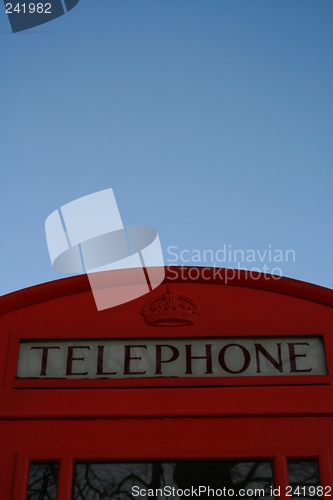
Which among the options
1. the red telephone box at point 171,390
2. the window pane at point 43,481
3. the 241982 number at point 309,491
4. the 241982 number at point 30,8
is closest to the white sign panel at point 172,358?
the red telephone box at point 171,390

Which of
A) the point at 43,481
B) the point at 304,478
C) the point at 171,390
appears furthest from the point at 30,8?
the point at 304,478

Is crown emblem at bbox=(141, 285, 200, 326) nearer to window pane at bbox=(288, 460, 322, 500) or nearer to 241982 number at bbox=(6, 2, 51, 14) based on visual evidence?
window pane at bbox=(288, 460, 322, 500)

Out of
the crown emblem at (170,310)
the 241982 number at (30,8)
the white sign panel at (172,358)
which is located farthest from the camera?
the 241982 number at (30,8)

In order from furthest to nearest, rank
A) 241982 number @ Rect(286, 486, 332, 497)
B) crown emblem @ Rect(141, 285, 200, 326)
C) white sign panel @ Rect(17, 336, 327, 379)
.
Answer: crown emblem @ Rect(141, 285, 200, 326)
white sign panel @ Rect(17, 336, 327, 379)
241982 number @ Rect(286, 486, 332, 497)

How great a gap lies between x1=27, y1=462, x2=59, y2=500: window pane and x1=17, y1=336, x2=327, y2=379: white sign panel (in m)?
0.44

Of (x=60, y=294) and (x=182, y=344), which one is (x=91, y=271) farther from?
(x=182, y=344)

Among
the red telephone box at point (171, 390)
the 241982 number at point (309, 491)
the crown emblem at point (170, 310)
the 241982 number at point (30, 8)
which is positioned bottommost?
the 241982 number at point (309, 491)

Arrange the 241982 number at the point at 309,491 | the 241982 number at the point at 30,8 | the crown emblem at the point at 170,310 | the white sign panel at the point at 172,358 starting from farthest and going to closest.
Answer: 1. the 241982 number at the point at 30,8
2. the crown emblem at the point at 170,310
3. the white sign panel at the point at 172,358
4. the 241982 number at the point at 309,491

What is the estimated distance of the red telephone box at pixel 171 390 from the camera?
2.78 m

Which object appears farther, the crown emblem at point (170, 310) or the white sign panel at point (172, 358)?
the crown emblem at point (170, 310)

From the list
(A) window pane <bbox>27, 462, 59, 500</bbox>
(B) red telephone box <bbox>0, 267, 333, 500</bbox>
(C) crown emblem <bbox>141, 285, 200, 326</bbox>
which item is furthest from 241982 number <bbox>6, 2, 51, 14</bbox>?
(A) window pane <bbox>27, 462, 59, 500</bbox>

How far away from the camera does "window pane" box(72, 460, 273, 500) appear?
8.95 ft

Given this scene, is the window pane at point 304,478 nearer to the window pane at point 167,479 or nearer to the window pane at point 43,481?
the window pane at point 167,479

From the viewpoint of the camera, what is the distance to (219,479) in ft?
9.04
